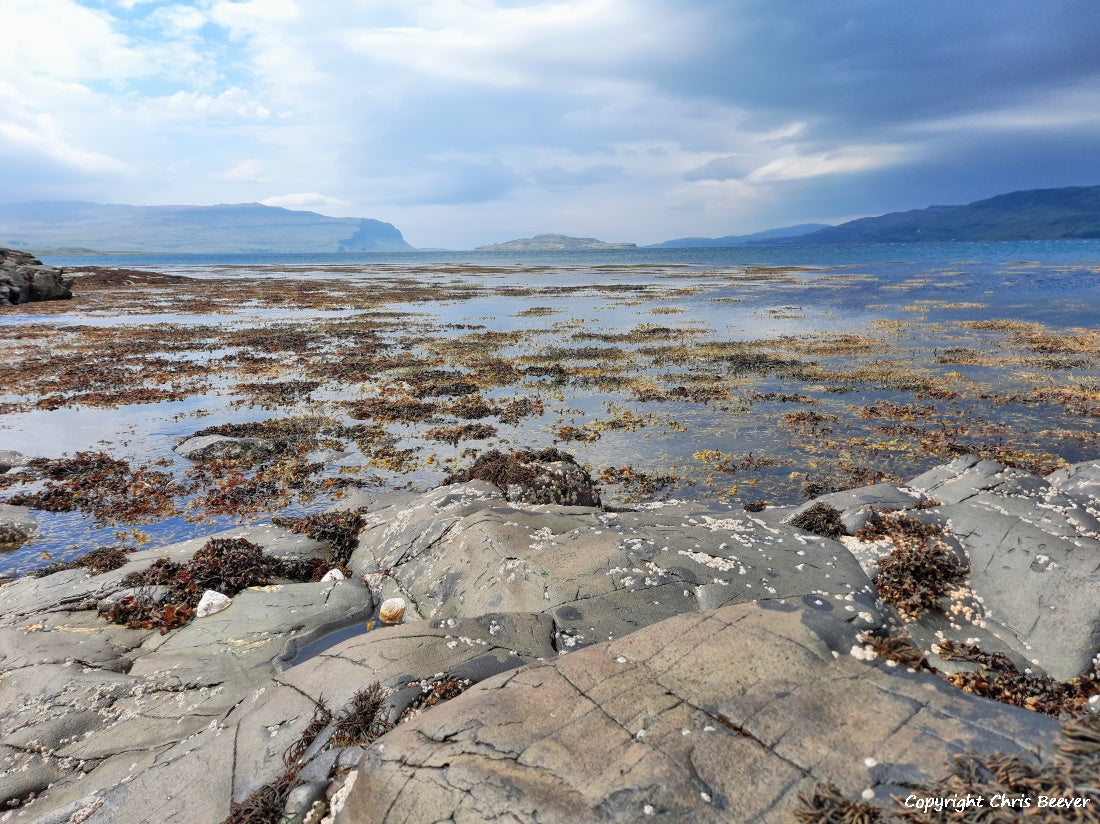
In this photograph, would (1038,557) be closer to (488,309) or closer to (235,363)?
(235,363)

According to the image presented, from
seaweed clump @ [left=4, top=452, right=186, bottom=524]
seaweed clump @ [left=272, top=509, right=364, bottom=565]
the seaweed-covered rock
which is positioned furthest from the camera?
seaweed clump @ [left=4, top=452, right=186, bottom=524]

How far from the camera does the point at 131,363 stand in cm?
2773

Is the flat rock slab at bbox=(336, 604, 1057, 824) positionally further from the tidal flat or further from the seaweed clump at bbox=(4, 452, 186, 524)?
the seaweed clump at bbox=(4, 452, 186, 524)

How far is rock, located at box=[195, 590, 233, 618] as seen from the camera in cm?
834

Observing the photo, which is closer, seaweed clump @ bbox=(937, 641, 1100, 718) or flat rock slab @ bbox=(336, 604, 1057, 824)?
flat rock slab @ bbox=(336, 604, 1057, 824)

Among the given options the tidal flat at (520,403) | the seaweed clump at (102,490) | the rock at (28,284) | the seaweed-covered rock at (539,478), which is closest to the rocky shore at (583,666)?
the seaweed-covered rock at (539,478)

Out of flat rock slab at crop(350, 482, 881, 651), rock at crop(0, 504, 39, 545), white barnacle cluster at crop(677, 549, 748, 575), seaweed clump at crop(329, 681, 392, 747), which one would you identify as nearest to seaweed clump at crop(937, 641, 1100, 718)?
flat rock slab at crop(350, 482, 881, 651)

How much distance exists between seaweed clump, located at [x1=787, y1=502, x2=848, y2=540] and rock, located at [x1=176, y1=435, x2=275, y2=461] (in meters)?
13.9

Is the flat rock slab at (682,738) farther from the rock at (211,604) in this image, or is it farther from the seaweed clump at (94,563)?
the seaweed clump at (94,563)

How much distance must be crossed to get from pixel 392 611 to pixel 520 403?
13.0 metres

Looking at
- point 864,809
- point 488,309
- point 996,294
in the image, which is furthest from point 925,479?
point 996,294

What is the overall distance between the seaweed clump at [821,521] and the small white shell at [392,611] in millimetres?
6824

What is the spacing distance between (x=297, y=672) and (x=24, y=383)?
26.8 meters

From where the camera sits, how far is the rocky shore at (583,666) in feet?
12.8
